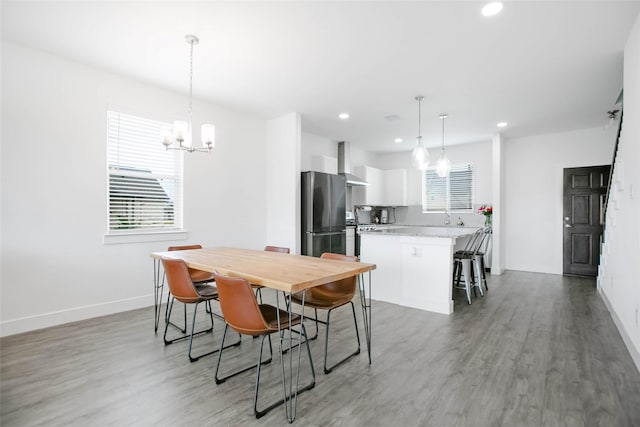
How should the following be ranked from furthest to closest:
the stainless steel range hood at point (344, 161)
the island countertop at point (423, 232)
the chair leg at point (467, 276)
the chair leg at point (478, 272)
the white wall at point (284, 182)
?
the stainless steel range hood at point (344, 161) → the white wall at point (284, 182) → the chair leg at point (478, 272) → the chair leg at point (467, 276) → the island countertop at point (423, 232)

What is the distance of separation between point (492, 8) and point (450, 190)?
16.7 ft

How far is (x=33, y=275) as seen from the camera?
3143 mm

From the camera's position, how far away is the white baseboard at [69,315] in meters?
3.03

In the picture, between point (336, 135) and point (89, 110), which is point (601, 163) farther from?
point (89, 110)

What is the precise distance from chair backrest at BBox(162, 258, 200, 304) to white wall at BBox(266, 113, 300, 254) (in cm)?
236

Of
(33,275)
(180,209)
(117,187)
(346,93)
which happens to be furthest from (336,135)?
(33,275)

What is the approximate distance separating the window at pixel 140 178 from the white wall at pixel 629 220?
185 inches

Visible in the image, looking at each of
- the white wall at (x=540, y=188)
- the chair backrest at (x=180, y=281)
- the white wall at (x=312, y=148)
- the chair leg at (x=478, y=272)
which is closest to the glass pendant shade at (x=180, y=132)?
the chair backrest at (x=180, y=281)

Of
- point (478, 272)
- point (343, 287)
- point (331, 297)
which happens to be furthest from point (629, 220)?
point (331, 297)

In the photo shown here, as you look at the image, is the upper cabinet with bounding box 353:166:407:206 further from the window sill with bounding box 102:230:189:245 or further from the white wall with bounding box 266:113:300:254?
the window sill with bounding box 102:230:189:245

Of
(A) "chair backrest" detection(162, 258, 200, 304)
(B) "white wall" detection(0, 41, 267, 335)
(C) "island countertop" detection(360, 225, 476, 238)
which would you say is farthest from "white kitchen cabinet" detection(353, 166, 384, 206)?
(A) "chair backrest" detection(162, 258, 200, 304)

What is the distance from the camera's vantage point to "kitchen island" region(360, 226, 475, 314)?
12.2ft

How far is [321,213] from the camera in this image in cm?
514

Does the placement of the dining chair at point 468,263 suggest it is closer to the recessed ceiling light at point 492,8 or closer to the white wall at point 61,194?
the recessed ceiling light at point 492,8
